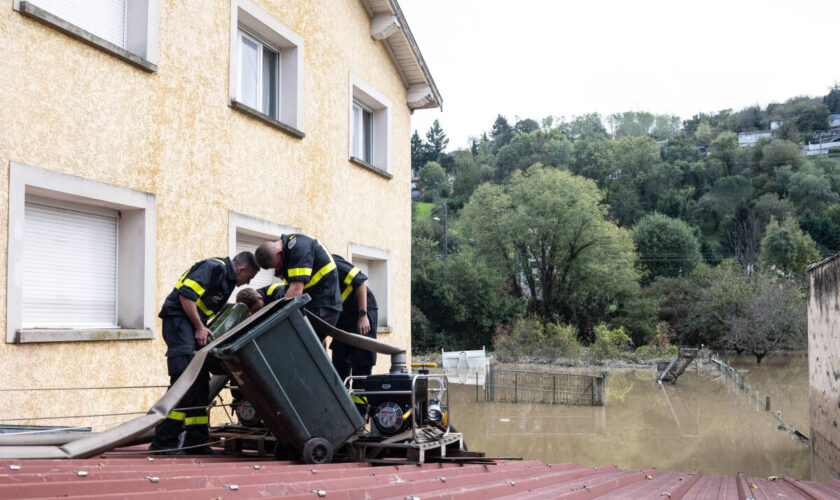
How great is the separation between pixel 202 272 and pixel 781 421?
1910 centimetres

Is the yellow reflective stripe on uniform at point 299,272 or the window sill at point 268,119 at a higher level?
the window sill at point 268,119

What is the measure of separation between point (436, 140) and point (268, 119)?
108052 mm

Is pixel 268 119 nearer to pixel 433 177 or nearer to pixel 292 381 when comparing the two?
pixel 292 381

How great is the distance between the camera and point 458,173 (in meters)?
89.6

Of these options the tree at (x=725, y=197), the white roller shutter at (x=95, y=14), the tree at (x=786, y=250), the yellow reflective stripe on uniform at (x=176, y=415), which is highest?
the tree at (x=725, y=197)

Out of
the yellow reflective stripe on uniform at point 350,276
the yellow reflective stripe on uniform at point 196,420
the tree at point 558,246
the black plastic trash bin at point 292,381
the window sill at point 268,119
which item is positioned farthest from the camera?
the tree at point 558,246

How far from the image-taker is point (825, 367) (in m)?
13.8

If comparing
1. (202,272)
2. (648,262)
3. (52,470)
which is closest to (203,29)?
(202,272)

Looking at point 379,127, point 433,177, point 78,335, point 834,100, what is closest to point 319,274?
point 78,335

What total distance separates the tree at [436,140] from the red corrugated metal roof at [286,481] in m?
109

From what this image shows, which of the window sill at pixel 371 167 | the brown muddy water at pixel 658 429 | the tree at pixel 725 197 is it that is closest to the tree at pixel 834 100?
the tree at pixel 725 197

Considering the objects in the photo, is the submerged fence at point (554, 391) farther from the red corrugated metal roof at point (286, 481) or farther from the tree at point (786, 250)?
the tree at point (786, 250)

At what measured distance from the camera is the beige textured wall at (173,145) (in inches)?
237

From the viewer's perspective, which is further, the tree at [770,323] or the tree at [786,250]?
the tree at [786,250]
